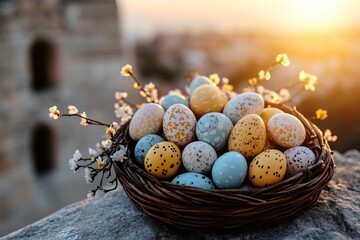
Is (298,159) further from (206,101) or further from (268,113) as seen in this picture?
(206,101)

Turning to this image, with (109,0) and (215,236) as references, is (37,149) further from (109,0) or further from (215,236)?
(215,236)

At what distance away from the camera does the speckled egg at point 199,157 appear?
1.36 metres

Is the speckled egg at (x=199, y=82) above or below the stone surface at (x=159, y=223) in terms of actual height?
above

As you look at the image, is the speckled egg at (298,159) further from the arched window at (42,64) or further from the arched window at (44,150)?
the arched window at (44,150)

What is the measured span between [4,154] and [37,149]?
677 mm

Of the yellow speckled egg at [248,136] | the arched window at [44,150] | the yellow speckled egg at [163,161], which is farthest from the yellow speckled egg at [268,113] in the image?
the arched window at [44,150]

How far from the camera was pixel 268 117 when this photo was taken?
1.54 metres

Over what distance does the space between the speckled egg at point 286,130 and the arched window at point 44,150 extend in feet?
19.5

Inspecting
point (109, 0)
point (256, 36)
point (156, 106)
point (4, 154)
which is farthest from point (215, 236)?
point (256, 36)

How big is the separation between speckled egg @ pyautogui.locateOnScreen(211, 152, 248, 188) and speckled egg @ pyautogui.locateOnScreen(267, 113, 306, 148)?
0.18 metres

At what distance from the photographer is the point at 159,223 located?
1.42 m

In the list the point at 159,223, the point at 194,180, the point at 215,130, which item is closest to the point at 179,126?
the point at 215,130

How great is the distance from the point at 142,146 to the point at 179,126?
0.50 feet

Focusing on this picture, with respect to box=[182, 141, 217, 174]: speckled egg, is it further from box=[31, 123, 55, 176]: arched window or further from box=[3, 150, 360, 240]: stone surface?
box=[31, 123, 55, 176]: arched window
